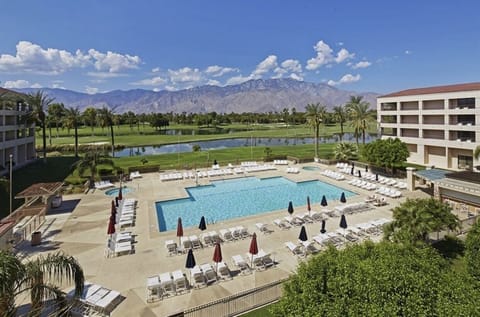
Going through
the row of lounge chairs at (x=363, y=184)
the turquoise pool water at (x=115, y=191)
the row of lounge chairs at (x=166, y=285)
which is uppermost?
the row of lounge chairs at (x=363, y=184)

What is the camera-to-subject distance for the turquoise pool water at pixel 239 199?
21.7 m

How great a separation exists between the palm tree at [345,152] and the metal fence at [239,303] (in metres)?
32.1

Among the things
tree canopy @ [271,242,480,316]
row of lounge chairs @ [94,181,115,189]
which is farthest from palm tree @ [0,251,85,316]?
row of lounge chairs @ [94,181,115,189]

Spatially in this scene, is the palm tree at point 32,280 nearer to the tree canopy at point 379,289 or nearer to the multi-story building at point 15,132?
the tree canopy at point 379,289

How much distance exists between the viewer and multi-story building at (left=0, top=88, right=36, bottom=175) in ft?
115

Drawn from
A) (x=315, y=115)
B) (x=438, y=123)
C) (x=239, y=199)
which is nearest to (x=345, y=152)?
(x=315, y=115)

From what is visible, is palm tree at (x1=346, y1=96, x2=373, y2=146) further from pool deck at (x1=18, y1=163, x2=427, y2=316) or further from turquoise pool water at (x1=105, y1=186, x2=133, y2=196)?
turquoise pool water at (x1=105, y1=186, x2=133, y2=196)

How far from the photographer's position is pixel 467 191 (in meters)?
19.5

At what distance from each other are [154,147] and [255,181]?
43.2 meters

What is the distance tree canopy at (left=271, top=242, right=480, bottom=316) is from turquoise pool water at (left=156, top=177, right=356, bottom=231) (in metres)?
14.0

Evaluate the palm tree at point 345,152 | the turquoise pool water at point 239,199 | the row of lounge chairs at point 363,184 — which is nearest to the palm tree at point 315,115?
the palm tree at point 345,152

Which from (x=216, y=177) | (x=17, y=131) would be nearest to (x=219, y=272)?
(x=216, y=177)

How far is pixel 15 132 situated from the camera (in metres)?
39.3

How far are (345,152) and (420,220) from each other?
27738mm
